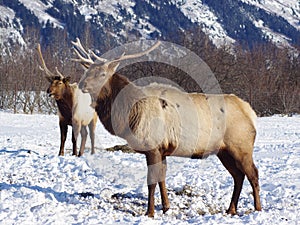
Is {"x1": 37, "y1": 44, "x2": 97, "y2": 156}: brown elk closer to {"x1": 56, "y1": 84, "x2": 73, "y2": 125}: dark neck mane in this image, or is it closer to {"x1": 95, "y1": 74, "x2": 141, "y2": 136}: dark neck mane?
{"x1": 56, "y1": 84, "x2": 73, "y2": 125}: dark neck mane

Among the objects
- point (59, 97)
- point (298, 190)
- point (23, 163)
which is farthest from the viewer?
point (59, 97)

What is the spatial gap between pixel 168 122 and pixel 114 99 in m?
0.93

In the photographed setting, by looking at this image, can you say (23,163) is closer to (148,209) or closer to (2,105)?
(148,209)

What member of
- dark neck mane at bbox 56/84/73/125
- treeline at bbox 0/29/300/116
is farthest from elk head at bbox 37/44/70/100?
treeline at bbox 0/29/300/116

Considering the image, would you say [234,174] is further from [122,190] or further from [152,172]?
[122,190]

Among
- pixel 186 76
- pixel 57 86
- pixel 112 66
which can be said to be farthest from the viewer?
pixel 186 76

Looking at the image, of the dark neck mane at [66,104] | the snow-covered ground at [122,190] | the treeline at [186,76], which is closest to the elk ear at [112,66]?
the snow-covered ground at [122,190]

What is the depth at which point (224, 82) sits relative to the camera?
37.5 metres

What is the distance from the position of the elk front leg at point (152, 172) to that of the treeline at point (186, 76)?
26.3 m

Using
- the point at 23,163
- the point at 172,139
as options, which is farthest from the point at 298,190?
the point at 23,163

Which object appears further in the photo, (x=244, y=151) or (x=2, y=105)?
(x=2, y=105)

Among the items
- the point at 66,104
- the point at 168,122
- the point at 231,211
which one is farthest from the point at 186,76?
the point at 231,211

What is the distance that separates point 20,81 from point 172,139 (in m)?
42.4

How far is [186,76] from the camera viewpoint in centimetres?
3559
